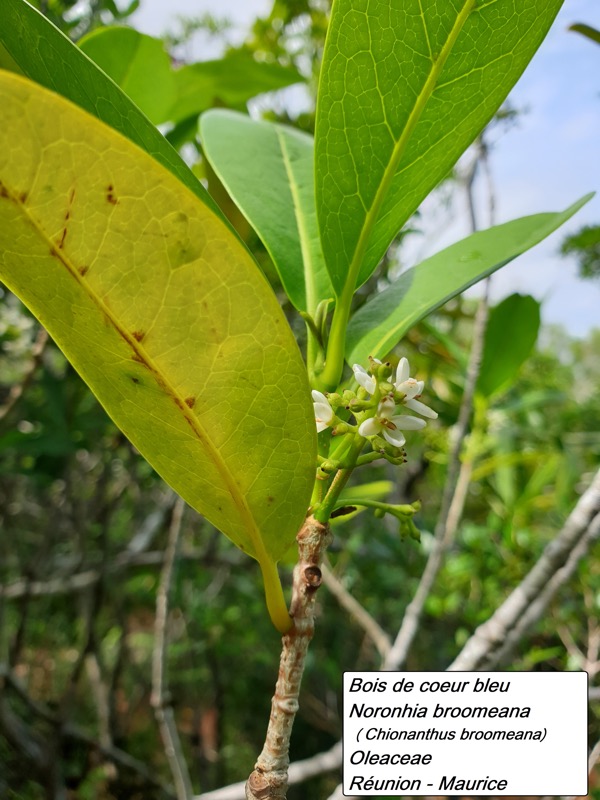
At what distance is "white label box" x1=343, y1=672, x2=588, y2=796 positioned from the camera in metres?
0.60

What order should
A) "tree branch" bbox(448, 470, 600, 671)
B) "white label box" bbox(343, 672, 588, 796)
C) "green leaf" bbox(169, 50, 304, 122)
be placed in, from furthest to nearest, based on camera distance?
"green leaf" bbox(169, 50, 304, 122) < "tree branch" bbox(448, 470, 600, 671) < "white label box" bbox(343, 672, 588, 796)

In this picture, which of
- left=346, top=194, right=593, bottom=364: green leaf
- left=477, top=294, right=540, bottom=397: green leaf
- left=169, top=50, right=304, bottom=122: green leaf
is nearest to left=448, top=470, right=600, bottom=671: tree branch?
left=346, top=194, right=593, bottom=364: green leaf

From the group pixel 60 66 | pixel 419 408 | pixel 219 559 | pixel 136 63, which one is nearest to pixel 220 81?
pixel 136 63

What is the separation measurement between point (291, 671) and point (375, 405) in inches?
9.0

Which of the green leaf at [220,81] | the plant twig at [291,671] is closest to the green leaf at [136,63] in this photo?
the green leaf at [220,81]

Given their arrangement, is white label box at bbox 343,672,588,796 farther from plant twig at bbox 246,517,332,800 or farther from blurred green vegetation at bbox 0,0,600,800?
blurred green vegetation at bbox 0,0,600,800

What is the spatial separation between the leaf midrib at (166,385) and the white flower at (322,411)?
96mm

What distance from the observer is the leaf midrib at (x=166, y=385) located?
393mm

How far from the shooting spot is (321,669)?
9.56 ft

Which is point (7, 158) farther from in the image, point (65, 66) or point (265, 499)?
point (265, 499)

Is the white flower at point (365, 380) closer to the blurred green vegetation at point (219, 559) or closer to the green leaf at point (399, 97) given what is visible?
the green leaf at point (399, 97)

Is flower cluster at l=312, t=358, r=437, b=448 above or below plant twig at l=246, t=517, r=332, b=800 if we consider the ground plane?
above

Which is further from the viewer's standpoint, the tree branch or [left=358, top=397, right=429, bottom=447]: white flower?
the tree branch

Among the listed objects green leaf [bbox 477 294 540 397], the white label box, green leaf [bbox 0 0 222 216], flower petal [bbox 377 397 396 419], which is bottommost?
the white label box
